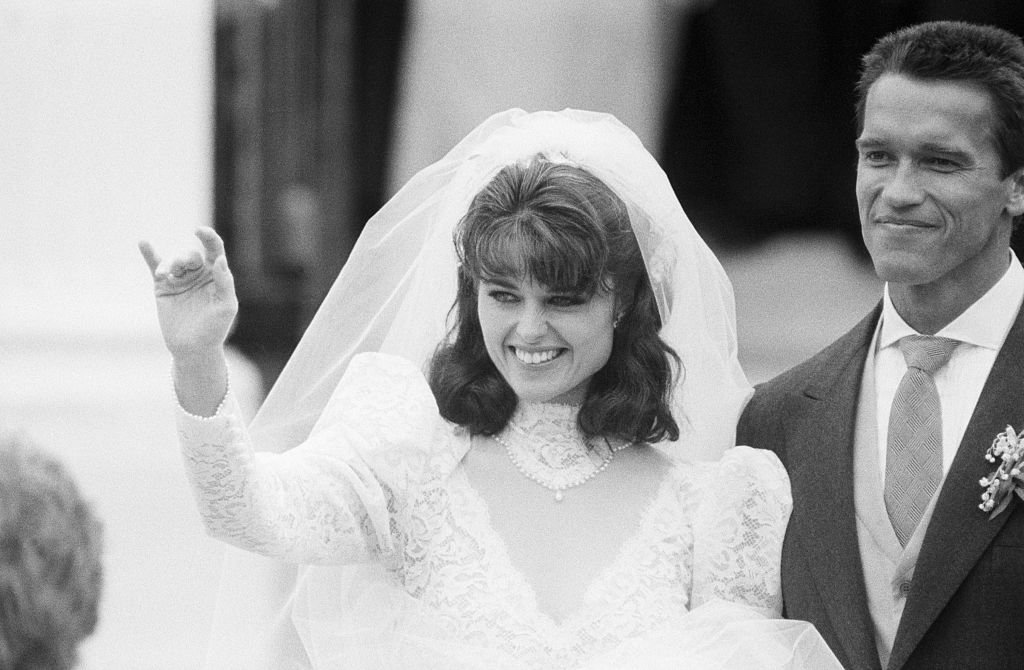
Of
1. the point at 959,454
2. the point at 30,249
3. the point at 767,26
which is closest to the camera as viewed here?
the point at 959,454

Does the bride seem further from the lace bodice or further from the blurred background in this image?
the blurred background

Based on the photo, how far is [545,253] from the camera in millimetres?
3174

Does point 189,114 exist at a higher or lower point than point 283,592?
higher

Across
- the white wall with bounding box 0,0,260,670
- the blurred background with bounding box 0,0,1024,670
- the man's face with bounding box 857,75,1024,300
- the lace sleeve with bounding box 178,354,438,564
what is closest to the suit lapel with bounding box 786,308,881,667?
the man's face with bounding box 857,75,1024,300

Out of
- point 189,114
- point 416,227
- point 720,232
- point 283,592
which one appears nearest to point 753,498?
point 416,227

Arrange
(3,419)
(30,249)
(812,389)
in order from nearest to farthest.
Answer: (812,389) < (3,419) < (30,249)

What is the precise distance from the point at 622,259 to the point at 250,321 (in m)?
3.96

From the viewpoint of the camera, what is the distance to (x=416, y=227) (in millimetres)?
3543

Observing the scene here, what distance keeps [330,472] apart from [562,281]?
0.53m

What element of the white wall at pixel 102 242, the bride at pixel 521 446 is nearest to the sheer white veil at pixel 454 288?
the bride at pixel 521 446

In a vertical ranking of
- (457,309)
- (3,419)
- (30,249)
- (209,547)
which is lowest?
(209,547)

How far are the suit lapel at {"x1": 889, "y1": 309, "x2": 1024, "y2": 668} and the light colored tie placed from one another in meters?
0.06

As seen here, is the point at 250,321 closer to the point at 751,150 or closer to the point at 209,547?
the point at 209,547

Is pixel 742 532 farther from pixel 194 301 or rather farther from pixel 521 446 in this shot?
pixel 194 301
